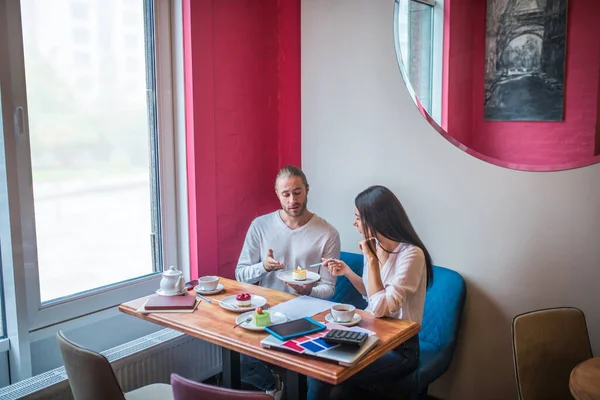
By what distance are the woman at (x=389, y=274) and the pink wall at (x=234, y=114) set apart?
84cm

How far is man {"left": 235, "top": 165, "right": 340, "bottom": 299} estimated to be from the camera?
8.41ft

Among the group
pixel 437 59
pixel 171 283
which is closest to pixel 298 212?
pixel 171 283

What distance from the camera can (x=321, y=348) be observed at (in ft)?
5.57

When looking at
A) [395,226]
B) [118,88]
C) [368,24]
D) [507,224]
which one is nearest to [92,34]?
[118,88]

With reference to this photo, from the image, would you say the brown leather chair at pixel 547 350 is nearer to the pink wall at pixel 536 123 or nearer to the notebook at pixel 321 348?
the notebook at pixel 321 348

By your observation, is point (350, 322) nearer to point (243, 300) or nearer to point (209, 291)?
point (243, 300)

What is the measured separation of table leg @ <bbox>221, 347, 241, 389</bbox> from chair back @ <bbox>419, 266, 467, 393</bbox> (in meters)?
0.76

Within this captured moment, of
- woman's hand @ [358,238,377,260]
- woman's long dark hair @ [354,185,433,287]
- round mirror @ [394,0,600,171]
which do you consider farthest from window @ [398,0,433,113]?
woman's hand @ [358,238,377,260]

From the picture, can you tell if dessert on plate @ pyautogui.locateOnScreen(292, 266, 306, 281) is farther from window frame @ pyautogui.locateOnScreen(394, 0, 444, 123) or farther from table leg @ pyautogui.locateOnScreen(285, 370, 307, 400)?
window frame @ pyautogui.locateOnScreen(394, 0, 444, 123)

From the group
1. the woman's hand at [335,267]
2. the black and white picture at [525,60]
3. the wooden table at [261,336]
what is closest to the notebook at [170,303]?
the wooden table at [261,336]

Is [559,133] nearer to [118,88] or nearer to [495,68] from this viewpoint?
[495,68]

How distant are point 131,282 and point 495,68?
235cm

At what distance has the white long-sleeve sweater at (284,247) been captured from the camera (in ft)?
8.44

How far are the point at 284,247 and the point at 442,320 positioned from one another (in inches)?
29.6
